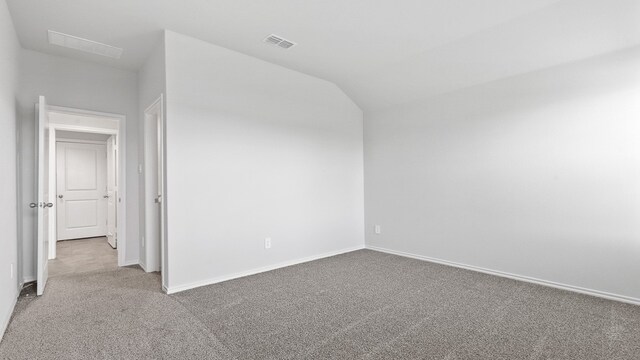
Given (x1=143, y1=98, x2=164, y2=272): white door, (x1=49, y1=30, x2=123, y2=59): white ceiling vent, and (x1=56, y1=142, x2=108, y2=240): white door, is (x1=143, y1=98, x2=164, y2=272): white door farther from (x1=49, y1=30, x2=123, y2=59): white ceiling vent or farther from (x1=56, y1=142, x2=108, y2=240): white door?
(x1=56, y1=142, x2=108, y2=240): white door

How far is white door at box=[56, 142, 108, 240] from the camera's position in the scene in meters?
5.86

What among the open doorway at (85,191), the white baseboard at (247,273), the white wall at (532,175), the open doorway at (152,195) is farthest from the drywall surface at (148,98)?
the white wall at (532,175)

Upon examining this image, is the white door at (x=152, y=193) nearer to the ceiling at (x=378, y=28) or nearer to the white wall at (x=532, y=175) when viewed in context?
the ceiling at (x=378, y=28)

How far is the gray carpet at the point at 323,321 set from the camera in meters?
1.94

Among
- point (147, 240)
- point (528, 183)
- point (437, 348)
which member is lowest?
point (437, 348)

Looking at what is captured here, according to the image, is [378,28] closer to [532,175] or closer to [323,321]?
[532,175]

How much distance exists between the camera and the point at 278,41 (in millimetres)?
3211

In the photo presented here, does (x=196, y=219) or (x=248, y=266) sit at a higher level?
(x=196, y=219)

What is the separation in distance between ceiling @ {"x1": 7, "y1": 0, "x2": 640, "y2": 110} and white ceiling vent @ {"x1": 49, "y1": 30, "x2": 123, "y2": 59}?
0.31ft

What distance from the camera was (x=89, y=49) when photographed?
340cm

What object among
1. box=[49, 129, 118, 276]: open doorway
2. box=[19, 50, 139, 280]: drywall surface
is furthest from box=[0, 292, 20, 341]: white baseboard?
box=[49, 129, 118, 276]: open doorway

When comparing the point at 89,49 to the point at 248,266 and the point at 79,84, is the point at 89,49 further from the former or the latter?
the point at 248,266

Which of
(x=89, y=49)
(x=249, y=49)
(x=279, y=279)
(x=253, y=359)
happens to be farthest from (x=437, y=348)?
(x=89, y=49)

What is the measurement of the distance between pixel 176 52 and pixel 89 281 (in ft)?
8.78
